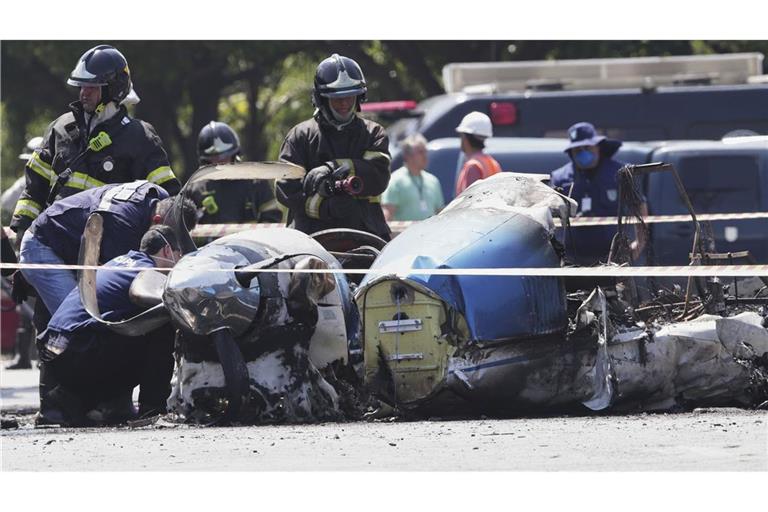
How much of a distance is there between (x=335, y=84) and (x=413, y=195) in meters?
3.95

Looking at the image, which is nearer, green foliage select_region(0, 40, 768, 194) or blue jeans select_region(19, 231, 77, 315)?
blue jeans select_region(19, 231, 77, 315)

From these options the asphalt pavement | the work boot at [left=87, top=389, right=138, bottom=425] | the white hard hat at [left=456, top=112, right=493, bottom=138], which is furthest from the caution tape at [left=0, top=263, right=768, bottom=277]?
the white hard hat at [left=456, top=112, right=493, bottom=138]

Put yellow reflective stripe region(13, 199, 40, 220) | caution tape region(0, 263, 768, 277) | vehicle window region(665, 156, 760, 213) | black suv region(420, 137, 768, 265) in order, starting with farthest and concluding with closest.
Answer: vehicle window region(665, 156, 760, 213)
black suv region(420, 137, 768, 265)
yellow reflective stripe region(13, 199, 40, 220)
caution tape region(0, 263, 768, 277)

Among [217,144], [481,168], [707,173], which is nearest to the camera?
[481,168]

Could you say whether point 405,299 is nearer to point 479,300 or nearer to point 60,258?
point 479,300

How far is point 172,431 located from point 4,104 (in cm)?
2011

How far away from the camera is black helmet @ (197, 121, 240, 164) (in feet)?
41.7

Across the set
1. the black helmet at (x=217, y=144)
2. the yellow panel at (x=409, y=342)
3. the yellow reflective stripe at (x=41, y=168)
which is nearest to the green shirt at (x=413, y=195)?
the black helmet at (x=217, y=144)

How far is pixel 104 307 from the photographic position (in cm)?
861

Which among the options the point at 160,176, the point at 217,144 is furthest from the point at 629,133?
the point at 160,176

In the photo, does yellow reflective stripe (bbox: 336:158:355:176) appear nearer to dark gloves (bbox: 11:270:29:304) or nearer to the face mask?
dark gloves (bbox: 11:270:29:304)

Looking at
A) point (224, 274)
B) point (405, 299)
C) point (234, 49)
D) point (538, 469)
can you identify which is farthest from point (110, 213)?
point (234, 49)

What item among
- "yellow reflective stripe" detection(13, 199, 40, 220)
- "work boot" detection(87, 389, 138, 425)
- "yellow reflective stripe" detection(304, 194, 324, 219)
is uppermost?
"yellow reflective stripe" detection(13, 199, 40, 220)

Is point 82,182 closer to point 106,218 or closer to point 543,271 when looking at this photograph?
point 106,218
